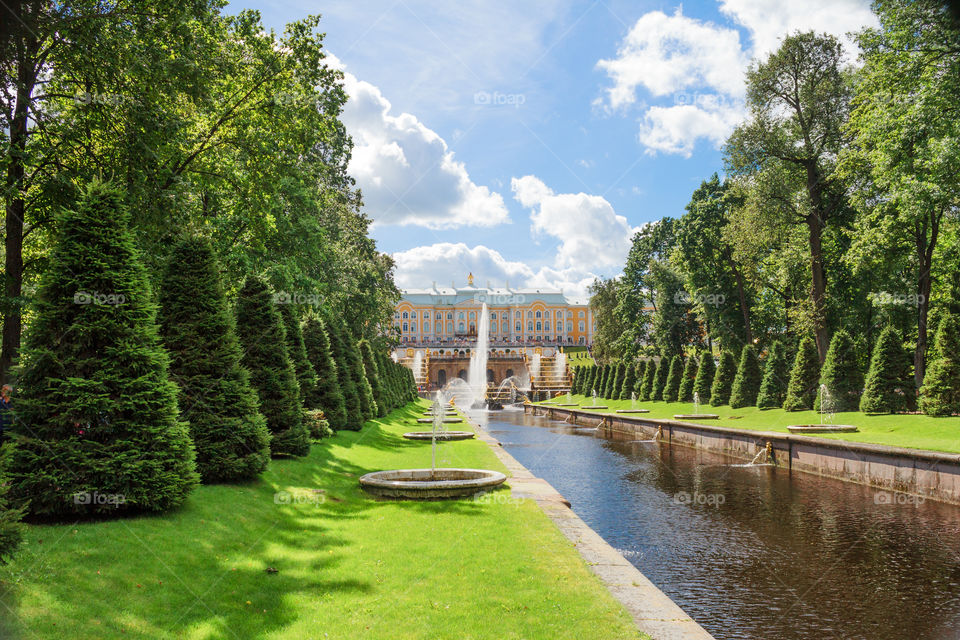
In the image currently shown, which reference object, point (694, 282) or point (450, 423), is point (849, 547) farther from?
point (694, 282)

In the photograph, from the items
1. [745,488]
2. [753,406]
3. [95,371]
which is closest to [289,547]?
[95,371]

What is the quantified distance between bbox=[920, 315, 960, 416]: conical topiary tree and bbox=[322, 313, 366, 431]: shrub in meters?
19.0

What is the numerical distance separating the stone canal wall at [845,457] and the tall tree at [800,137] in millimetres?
9654

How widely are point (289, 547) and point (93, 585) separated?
2.63 metres

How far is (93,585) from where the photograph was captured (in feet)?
17.3

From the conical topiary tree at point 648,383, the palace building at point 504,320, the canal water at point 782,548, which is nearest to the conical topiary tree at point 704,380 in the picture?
the conical topiary tree at point 648,383

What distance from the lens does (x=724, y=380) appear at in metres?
36.1

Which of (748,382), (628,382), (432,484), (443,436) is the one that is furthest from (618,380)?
(432,484)

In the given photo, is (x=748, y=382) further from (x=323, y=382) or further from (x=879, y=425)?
(x=323, y=382)

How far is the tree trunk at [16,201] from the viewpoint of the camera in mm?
11773

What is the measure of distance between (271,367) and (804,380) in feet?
77.7

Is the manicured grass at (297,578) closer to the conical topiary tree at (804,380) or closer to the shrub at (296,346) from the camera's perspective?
the shrub at (296,346)

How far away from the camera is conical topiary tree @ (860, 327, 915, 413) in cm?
2239

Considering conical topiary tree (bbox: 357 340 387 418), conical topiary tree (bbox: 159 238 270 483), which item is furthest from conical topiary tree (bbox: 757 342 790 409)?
conical topiary tree (bbox: 159 238 270 483)
